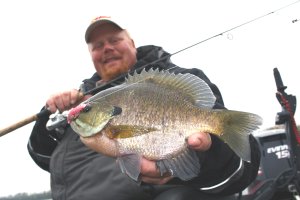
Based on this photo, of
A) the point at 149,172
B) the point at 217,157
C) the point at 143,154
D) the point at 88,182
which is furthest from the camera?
the point at 88,182

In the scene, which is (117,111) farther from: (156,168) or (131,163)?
(156,168)

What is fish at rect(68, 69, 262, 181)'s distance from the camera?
233 cm

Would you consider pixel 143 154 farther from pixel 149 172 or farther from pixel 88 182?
pixel 88 182

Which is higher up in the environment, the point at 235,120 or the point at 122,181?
the point at 235,120

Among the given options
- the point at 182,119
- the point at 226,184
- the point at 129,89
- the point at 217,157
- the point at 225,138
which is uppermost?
the point at 129,89

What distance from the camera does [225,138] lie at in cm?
236

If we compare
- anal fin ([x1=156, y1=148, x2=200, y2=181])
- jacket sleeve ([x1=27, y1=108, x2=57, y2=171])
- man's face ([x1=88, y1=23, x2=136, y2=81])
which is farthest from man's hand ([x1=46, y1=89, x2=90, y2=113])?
anal fin ([x1=156, y1=148, x2=200, y2=181])

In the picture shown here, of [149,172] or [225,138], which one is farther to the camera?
[149,172]

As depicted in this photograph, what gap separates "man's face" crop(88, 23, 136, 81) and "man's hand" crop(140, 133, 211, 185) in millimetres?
1575

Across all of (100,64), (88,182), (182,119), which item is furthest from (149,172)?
(100,64)

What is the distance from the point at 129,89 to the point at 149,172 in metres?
0.53

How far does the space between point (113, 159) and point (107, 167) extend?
0.25 ft

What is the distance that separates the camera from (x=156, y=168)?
2543mm

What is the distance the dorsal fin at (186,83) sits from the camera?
2488mm
